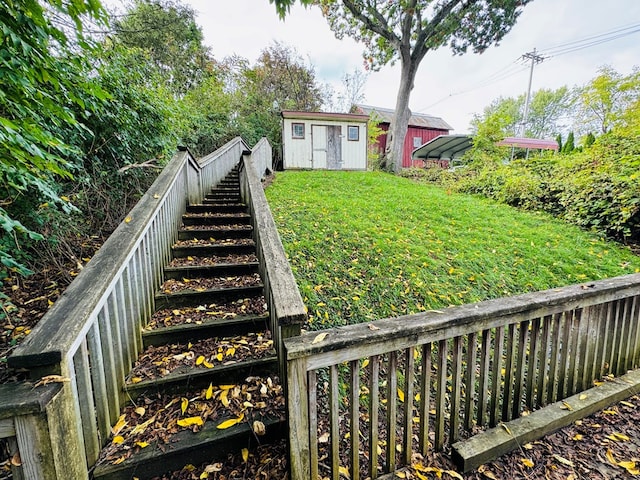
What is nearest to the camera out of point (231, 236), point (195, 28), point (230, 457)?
point (230, 457)

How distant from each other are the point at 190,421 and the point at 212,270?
1596 mm

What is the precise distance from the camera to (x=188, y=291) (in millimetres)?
2762

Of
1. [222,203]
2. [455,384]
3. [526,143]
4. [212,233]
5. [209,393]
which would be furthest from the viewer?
[526,143]

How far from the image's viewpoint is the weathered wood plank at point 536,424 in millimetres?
1763

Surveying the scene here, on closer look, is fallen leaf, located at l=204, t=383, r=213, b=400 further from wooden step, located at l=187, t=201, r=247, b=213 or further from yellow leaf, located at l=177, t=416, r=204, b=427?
wooden step, located at l=187, t=201, r=247, b=213

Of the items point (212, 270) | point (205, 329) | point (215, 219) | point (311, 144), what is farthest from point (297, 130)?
point (205, 329)

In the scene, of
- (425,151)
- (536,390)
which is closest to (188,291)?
(536,390)

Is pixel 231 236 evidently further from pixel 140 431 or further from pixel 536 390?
pixel 536 390

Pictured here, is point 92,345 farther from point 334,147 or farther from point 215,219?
point 334,147

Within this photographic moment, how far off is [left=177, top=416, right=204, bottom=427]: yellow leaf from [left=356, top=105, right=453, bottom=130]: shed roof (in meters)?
21.3

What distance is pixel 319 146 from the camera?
13125 millimetres

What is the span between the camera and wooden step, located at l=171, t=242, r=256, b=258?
342cm

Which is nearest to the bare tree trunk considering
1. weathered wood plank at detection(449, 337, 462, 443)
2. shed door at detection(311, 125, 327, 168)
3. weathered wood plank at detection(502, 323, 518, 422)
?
shed door at detection(311, 125, 327, 168)

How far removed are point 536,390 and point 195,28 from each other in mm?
20478
